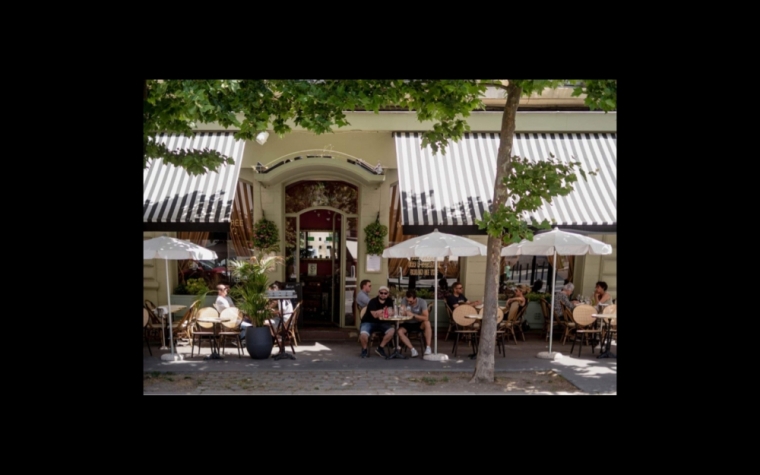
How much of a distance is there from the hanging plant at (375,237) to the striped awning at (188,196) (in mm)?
3061

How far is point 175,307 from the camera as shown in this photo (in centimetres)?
1170

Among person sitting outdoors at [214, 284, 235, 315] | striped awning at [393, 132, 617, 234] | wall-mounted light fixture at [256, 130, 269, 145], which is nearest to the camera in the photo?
person sitting outdoors at [214, 284, 235, 315]

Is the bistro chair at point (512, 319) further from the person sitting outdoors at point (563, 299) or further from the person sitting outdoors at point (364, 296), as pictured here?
the person sitting outdoors at point (364, 296)

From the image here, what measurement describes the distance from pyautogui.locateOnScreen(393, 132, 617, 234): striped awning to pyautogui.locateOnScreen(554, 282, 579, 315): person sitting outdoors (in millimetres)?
1627

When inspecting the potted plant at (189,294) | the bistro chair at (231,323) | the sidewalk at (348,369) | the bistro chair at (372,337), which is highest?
the potted plant at (189,294)

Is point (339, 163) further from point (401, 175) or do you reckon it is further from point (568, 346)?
point (568, 346)

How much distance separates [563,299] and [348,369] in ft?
16.2

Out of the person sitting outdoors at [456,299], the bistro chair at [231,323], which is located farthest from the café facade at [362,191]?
the bistro chair at [231,323]

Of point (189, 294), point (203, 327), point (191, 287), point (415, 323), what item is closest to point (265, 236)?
→ point (191, 287)

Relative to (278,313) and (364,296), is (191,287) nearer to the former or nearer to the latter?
(278,313)

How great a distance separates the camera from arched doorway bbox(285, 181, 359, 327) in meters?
13.4

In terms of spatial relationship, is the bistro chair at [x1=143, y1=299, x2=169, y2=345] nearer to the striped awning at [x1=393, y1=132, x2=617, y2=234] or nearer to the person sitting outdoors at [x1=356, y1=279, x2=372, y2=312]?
the person sitting outdoors at [x1=356, y1=279, x2=372, y2=312]

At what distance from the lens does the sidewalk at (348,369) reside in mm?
8586

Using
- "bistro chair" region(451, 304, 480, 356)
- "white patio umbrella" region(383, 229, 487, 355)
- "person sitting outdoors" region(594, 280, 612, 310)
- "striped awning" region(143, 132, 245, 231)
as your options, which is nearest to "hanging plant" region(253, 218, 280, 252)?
"striped awning" region(143, 132, 245, 231)
